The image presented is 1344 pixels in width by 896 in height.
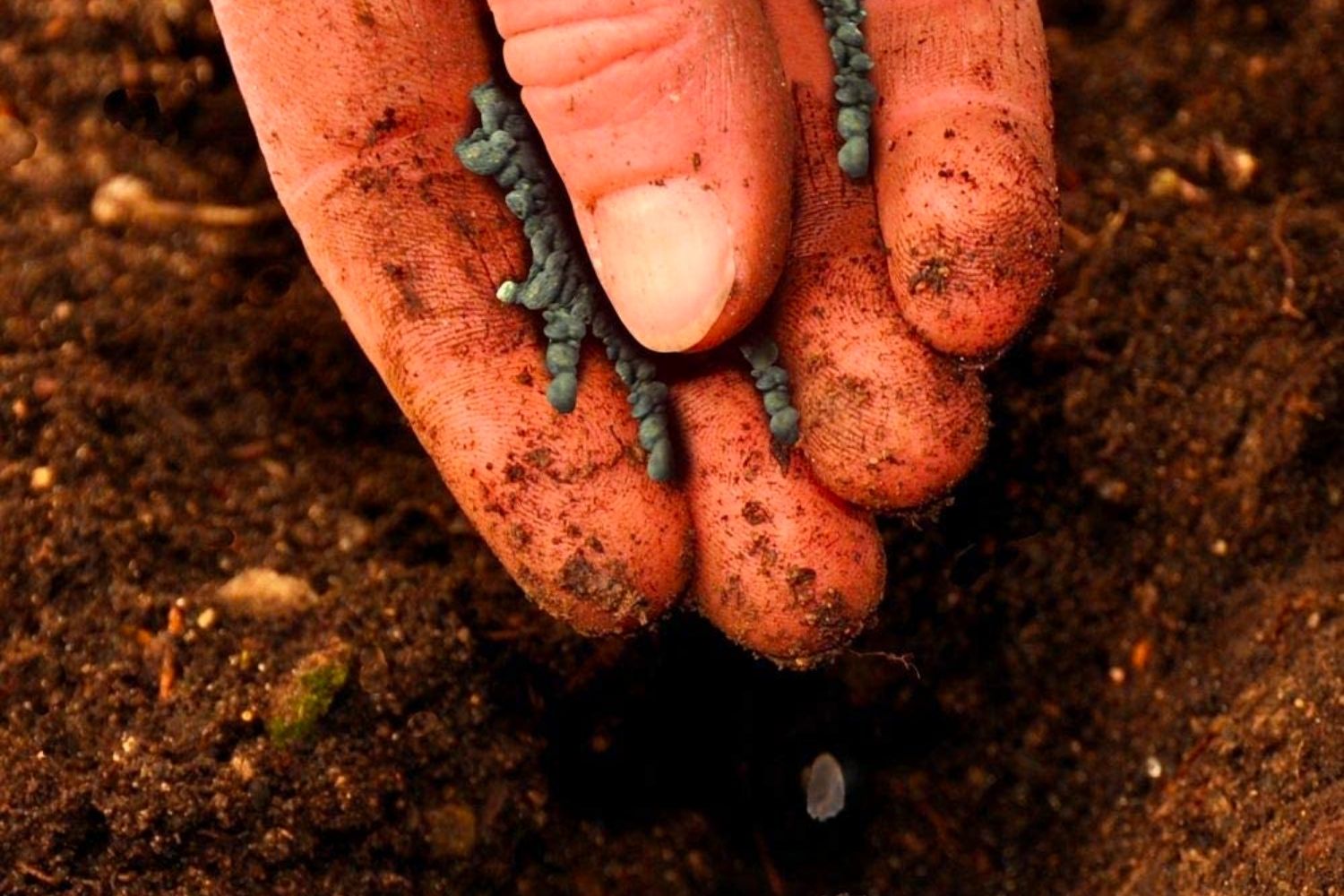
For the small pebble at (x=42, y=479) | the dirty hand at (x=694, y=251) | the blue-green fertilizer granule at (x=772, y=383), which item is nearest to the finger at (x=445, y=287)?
the dirty hand at (x=694, y=251)

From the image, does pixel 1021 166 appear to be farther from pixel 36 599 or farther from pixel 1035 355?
pixel 36 599

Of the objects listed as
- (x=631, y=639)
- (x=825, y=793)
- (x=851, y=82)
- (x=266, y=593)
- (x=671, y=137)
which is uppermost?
(x=671, y=137)

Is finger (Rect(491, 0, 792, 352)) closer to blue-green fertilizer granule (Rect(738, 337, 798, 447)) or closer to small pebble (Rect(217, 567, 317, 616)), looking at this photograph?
blue-green fertilizer granule (Rect(738, 337, 798, 447))

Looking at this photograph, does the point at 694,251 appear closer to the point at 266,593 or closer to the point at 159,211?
the point at 266,593

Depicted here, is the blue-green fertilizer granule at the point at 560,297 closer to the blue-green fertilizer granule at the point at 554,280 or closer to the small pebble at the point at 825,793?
the blue-green fertilizer granule at the point at 554,280

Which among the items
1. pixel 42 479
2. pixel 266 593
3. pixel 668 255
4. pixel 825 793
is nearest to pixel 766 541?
pixel 668 255

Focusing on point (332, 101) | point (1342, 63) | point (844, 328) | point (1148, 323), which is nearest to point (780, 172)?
point (844, 328)
